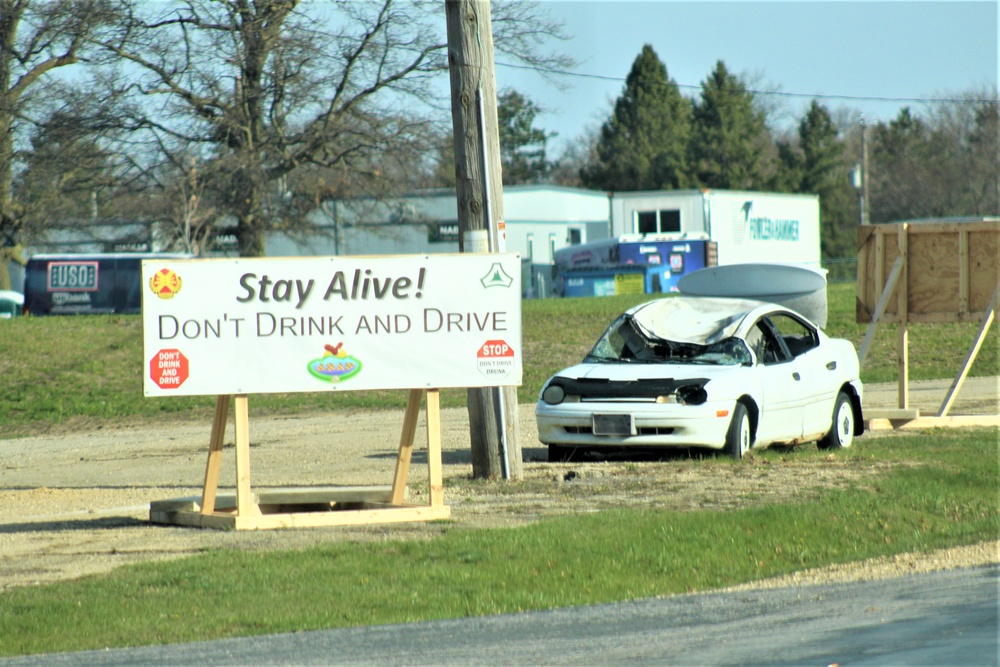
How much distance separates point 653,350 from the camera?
12781 millimetres

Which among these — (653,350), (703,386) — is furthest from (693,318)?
(703,386)

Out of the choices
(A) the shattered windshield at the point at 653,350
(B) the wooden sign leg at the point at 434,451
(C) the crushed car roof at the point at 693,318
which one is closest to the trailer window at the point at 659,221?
(C) the crushed car roof at the point at 693,318

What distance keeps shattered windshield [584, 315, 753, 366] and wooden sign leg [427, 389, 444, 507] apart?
11.7 feet

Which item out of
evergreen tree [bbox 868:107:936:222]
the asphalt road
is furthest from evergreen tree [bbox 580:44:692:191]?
the asphalt road

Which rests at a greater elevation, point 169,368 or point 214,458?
point 169,368

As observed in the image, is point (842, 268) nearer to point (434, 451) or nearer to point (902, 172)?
point (902, 172)

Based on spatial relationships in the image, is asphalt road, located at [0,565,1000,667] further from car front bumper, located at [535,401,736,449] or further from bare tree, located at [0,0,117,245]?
bare tree, located at [0,0,117,245]

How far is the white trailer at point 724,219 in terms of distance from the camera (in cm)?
5197

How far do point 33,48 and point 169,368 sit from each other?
28826 mm

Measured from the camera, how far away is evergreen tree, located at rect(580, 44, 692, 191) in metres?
85.9

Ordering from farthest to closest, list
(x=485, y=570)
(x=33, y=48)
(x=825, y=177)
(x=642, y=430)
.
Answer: (x=825, y=177) < (x=33, y=48) < (x=642, y=430) < (x=485, y=570)

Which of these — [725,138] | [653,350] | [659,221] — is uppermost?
[725,138]

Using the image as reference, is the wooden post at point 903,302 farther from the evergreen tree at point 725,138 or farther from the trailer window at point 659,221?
the evergreen tree at point 725,138

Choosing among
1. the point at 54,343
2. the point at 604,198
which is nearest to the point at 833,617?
the point at 54,343
